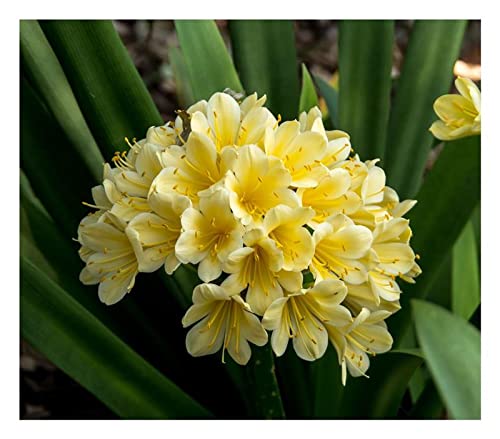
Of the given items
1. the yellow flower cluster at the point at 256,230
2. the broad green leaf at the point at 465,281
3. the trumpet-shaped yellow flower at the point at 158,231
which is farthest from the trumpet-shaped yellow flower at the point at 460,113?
the trumpet-shaped yellow flower at the point at 158,231

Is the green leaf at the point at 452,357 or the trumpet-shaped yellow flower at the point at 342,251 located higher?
the trumpet-shaped yellow flower at the point at 342,251

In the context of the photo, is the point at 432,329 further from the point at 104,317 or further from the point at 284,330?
the point at 104,317

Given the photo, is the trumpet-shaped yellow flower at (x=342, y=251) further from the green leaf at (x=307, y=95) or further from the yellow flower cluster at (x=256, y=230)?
the green leaf at (x=307, y=95)

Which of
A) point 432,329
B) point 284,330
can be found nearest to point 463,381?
point 432,329

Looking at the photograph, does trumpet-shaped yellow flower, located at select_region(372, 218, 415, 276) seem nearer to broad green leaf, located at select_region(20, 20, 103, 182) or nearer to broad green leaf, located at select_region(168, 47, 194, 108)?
broad green leaf, located at select_region(20, 20, 103, 182)

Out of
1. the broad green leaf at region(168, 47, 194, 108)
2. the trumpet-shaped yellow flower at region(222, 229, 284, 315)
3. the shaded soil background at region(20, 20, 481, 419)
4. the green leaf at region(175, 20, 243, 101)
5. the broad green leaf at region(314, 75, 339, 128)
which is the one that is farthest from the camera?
the shaded soil background at region(20, 20, 481, 419)

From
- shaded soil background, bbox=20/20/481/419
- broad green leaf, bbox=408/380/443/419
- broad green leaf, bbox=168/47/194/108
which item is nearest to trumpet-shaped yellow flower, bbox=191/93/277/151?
broad green leaf, bbox=408/380/443/419
